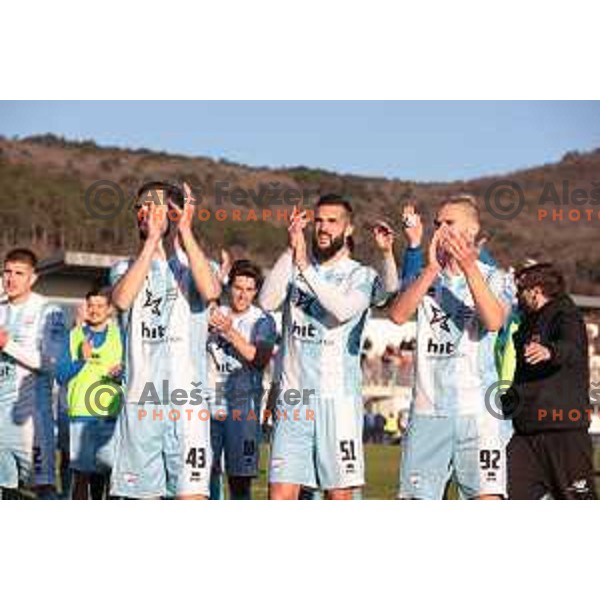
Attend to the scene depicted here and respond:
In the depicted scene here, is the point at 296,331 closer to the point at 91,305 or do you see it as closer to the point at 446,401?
the point at 446,401

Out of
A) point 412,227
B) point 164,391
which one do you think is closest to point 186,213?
point 164,391

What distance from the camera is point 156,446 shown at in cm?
783

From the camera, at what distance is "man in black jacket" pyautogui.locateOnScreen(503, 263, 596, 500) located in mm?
8148

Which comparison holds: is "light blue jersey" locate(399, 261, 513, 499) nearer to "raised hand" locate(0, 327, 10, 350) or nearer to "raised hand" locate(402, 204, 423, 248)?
"raised hand" locate(402, 204, 423, 248)

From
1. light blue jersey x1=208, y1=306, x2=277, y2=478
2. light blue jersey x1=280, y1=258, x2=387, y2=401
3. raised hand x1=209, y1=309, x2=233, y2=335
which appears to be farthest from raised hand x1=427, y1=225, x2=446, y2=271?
light blue jersey x1=208, y1=306, x2=277, y2=478

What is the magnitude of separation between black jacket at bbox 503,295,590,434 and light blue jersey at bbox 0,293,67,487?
11.4ft

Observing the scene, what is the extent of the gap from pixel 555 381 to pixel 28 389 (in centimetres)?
393

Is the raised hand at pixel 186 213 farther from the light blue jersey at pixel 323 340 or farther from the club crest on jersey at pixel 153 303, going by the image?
the light blue jersey at pixel 323 340

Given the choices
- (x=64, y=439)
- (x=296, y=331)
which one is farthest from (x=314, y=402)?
(x=64, y=439)

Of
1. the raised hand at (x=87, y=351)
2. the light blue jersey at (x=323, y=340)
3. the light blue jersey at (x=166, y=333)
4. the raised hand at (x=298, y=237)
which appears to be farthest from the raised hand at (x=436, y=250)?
the raised hand at (x=87, y=351)

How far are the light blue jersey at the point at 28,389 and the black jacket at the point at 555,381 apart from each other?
348 cm

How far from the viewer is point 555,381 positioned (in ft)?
27.1

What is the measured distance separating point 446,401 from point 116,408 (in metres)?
3.13

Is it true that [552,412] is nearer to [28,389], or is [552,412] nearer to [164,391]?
[164,391]
